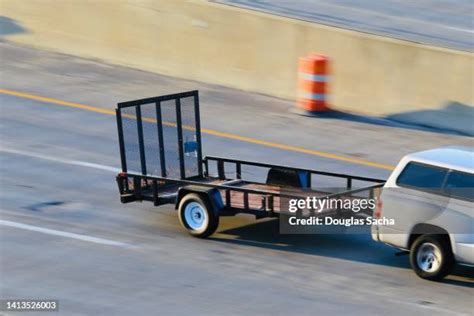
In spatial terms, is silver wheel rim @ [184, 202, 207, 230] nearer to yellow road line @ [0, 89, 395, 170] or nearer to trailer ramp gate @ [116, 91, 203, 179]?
trailer ramp gate @ [116, 91, 203, 179]

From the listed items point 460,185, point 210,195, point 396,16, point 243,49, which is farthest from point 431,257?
point 396,16

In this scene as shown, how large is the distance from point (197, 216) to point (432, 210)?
3.43 metres

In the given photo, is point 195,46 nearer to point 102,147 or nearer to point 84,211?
point 102,147

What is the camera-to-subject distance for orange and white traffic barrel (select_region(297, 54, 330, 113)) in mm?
20203

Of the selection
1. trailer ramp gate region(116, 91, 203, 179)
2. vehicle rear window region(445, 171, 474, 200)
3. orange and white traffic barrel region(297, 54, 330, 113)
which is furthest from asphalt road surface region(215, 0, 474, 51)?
vehicle rear window region(445, 171, 474, 200)

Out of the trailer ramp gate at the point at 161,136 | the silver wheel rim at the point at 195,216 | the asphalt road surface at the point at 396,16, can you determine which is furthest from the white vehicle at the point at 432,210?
the asphalt road surface at the point at 396,16

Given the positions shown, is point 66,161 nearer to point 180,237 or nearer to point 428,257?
point 180,237

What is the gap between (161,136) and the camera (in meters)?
14.8

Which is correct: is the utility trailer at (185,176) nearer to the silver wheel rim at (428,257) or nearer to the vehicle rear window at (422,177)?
the vehicle rear window at (422,177)

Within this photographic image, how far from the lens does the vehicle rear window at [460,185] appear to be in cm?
1198

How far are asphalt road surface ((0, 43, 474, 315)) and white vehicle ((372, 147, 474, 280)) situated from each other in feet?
1.36

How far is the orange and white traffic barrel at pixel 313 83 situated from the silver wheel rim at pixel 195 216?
23.4 feet

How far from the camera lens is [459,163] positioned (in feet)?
40.2

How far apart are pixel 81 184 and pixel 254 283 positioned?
4960 millimetres
